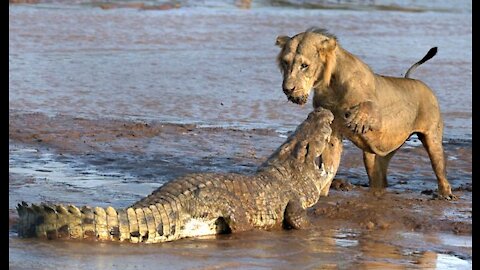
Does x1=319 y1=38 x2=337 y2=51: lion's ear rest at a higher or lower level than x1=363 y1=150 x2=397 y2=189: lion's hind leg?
higher

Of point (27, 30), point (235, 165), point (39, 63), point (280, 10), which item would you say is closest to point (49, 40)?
point (27, 30)

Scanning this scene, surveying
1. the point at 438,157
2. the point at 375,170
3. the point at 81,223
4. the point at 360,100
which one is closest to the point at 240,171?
the point at 375,170

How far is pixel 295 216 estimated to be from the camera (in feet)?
28.5

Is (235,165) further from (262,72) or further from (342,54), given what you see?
(262,72)

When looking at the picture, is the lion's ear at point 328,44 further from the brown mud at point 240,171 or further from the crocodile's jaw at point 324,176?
the brown mud at point 240,171

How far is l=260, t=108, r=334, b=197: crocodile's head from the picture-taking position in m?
9.18

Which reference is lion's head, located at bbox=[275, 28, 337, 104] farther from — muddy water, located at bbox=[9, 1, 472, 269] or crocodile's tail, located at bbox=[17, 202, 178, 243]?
crocodile's tail, located at bbox=[17, 202, 178, 243]

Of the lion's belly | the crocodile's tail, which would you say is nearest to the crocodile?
the crocodile's tail

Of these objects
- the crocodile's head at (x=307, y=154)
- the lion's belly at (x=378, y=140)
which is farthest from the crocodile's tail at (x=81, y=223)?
the lion's belly at (x=378, y=140)

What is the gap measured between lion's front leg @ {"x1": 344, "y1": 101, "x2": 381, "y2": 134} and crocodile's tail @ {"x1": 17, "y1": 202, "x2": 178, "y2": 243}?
9.21 ft

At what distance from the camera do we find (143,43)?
67.2 feet

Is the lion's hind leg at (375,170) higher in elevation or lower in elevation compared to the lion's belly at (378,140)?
lower

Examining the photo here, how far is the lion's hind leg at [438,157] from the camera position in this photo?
421 inches

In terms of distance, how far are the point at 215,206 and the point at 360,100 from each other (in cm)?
235
